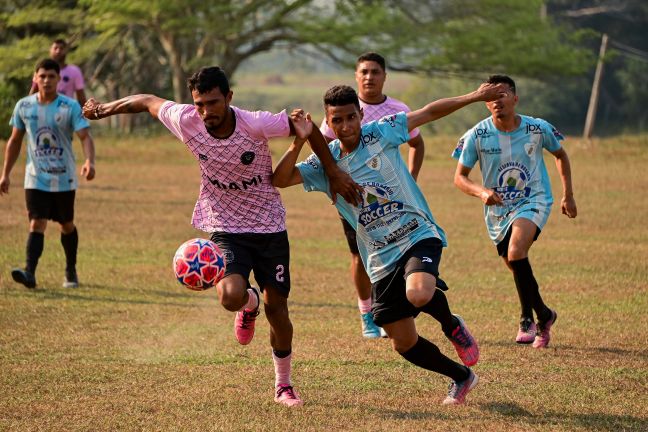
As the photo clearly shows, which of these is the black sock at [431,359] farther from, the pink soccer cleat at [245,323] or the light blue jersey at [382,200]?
the pink soccer cleat at [245,323]

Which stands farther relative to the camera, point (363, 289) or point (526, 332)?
point (363, 289)

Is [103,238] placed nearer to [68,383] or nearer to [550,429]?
[68,383]

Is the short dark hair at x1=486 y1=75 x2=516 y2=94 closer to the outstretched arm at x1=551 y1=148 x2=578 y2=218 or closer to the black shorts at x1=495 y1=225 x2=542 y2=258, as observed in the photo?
the outstretched arm at x1=551 y1=148 x2=578 y2=218

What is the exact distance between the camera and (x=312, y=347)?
824 centimetres

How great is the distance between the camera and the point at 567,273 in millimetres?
12148

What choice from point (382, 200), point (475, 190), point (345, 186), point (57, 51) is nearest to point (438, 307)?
point (382, 200)

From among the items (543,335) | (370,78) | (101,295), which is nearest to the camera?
(543,335)

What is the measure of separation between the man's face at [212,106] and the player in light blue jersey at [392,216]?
0.42 metres

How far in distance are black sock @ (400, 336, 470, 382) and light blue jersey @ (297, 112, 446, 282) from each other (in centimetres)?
46

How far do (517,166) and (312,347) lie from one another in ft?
6.71

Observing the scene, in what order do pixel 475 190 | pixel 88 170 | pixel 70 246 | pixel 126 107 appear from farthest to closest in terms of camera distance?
1. pixel 70 246
2. pixel 88 170
3. pixel 475 190
4. pixel 126 107

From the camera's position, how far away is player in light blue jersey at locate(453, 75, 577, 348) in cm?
830

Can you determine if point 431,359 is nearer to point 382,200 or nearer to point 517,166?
point 382,200

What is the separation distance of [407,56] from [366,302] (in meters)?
28.5
